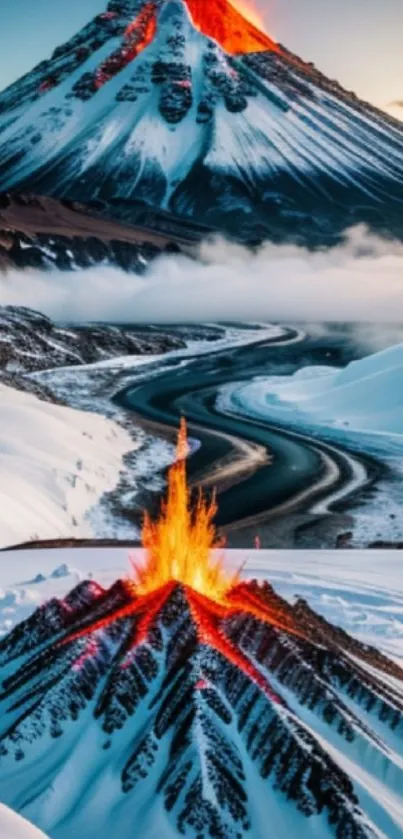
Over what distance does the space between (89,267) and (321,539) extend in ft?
273

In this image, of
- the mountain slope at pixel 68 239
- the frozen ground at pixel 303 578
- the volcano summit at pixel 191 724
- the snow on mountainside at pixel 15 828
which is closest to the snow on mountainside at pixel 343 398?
the frozen ground at pixel 303 578

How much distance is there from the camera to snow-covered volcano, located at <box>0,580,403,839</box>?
6.56 metres

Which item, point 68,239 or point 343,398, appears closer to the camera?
point 343,398

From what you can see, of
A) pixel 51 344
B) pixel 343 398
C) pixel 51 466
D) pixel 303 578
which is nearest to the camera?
pixel 303 578

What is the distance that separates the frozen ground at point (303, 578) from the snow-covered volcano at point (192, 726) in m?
2.54

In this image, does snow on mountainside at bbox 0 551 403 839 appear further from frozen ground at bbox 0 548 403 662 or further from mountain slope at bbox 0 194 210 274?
mountain slope at bbox 0 194 210 274

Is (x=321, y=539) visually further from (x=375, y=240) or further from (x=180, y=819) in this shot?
(x=375, y=240)

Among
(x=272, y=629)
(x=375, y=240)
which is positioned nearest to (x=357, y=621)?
(x=272, y=629)

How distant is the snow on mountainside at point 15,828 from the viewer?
5.14m

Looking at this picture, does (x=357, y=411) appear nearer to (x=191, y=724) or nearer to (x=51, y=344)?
(x=51, y=344)

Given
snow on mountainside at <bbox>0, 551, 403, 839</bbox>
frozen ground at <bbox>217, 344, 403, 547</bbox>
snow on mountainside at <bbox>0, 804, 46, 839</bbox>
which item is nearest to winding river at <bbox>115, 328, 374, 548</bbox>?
frozen ground at <bbox>217, 344, 403, 547</bbox>

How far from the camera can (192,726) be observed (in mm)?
6934

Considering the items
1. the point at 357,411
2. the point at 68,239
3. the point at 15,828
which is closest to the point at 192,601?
the point at 15,828

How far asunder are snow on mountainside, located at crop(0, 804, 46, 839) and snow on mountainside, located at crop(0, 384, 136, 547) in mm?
14386
